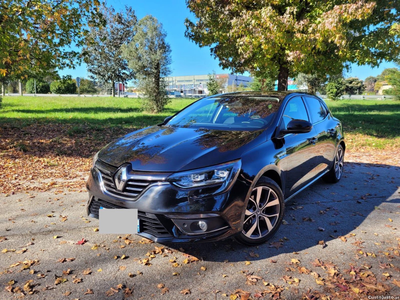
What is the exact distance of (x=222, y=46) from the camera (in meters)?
12.1

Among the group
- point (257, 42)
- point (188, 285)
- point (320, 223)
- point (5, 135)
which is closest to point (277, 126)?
point (320, 223)

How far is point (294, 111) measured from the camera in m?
4.20

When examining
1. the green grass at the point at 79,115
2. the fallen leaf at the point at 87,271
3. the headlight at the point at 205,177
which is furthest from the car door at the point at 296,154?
the green grass at the point at 79,115

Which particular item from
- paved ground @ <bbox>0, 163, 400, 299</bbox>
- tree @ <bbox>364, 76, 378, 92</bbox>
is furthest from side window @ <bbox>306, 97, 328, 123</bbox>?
tree @ <bbox>364, 76, 378, 92</bbox>

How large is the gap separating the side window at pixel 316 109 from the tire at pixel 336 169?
2.83ft

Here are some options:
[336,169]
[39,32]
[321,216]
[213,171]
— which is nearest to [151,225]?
[213,171]

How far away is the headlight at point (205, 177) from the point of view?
8.65ft

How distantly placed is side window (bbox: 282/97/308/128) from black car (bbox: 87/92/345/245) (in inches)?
0.8

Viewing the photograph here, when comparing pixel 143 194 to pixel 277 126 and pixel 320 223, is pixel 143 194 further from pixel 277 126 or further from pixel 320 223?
pixel 320 223

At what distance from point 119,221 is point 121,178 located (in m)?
0.39

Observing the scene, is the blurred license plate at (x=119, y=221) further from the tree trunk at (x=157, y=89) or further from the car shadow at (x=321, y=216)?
the tree trunk at (x=157, y=89)

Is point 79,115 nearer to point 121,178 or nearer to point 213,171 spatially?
point 121,178

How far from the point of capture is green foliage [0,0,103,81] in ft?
23.4

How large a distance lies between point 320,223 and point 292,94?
180 centimetres
